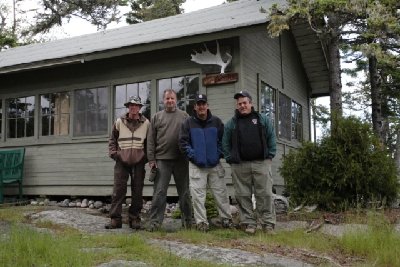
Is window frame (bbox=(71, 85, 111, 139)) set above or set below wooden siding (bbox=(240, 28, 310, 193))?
below

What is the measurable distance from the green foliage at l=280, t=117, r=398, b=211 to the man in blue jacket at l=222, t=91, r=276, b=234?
2.05 meters

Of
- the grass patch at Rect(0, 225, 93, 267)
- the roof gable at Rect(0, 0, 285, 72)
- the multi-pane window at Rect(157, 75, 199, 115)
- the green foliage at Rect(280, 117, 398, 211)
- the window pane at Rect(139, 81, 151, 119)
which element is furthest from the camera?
the window pane at Rect(139, 81, 151, 119)

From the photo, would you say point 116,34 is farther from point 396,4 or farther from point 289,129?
point 396,4

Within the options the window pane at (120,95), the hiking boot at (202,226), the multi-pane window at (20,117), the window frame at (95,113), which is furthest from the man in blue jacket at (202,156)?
the multi-pane window at (20,117)

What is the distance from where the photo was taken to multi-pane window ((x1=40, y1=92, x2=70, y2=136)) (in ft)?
33.6

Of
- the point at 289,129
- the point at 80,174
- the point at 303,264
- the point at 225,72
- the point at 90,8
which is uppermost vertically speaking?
the point at 90,8

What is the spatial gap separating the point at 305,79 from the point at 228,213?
27.6 ft

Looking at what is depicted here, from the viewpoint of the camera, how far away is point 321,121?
73.2 feet

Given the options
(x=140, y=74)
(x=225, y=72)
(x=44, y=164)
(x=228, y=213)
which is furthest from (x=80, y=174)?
(x=228, y=213)

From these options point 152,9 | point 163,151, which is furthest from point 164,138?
point 152,9

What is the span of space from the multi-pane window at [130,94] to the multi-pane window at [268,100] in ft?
7.66

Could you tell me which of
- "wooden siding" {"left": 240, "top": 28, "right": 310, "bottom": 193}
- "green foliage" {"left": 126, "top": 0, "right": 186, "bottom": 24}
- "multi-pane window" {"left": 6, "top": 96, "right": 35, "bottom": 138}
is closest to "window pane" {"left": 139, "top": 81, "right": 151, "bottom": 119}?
"wooden siding" {"left": 240, "top": 28, "right": 310, "bottom": 193}

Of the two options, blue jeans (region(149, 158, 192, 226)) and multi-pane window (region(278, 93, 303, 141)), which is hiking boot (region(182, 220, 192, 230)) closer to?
blue jeans (region(149, 158, 192, 226))

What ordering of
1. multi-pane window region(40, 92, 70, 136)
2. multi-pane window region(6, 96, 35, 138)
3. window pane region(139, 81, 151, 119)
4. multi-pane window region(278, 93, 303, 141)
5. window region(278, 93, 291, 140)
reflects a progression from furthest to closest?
1. multi-pane window region(278, 93, 303, 141)
2. window region(278, 93, 291, 140)
3. multi-pane window region(6, 96, 35, 138)
4. multi-pane window region(40, 92, 70, 136)
5. window pane region(139, 81, 151, 119)
